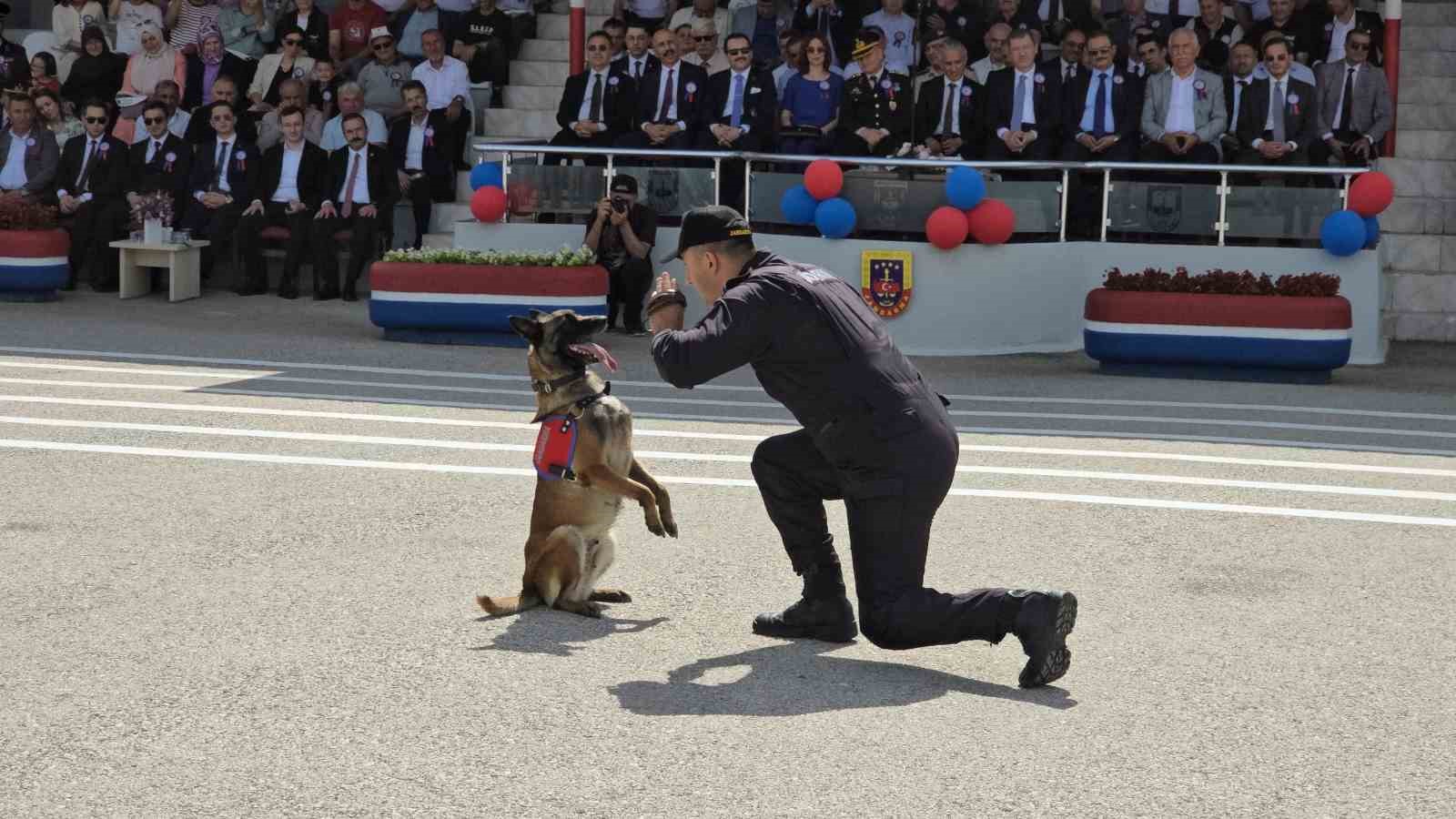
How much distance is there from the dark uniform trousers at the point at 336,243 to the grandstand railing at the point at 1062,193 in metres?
2.25

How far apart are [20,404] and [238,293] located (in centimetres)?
761

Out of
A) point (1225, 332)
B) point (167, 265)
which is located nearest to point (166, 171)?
point (167, 265)

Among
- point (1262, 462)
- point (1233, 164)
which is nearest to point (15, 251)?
point (1233, 164)

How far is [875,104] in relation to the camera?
18.7m

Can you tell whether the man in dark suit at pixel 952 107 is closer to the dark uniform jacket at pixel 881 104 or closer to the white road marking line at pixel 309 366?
the dark uniform jacket at pixel 881 104

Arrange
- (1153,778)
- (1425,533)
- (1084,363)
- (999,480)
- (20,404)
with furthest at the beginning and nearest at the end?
(1084,363) < (20,404) < (999,480) < (1425,533) < (1153,778)

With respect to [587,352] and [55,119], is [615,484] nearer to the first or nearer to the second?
[587,352]

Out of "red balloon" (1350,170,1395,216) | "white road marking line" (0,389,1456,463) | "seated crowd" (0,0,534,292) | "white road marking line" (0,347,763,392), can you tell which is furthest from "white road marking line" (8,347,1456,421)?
"seated crowd" (0,0,534,292)

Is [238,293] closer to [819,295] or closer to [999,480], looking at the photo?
[999,480]

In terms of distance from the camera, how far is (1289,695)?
701 cm

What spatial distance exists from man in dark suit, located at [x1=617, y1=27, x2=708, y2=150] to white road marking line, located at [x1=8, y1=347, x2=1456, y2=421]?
4395mm

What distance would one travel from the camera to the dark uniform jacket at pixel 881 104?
18.7m

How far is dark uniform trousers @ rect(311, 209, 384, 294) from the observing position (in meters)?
20.3

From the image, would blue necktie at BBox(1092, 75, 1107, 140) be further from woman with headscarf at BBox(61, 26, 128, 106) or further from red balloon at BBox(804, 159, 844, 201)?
woman with headscarf at BBox(61, 26, 128, 106)
